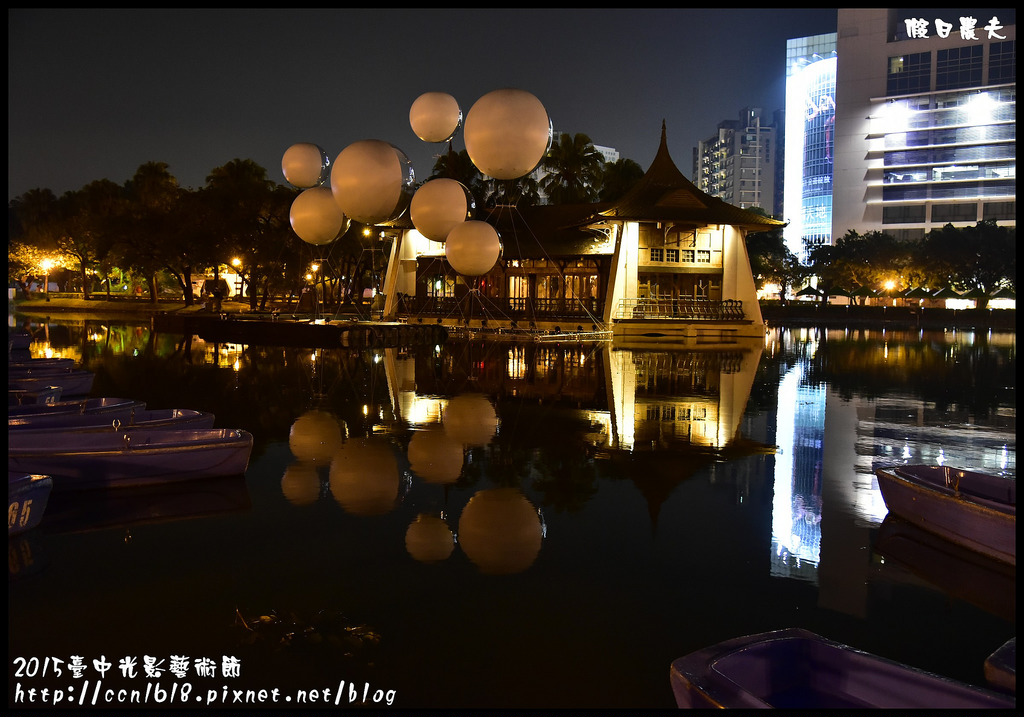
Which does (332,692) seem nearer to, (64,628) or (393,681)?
(393,681)

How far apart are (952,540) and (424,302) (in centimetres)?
4075

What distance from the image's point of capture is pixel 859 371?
26.7 meters

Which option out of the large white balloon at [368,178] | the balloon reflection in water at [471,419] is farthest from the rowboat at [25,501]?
the large white balloon at [368,178]

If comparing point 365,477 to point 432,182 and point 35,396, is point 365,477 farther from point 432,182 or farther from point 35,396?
point 432,182

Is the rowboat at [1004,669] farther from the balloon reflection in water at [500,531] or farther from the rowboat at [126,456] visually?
the rowboat at [126,456]

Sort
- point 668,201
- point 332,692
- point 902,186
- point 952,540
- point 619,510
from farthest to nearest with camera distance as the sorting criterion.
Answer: point 902,186 → point 668,201 → point 619,510 → point 952,540 → point 332,692

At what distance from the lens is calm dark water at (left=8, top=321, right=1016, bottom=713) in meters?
5.35

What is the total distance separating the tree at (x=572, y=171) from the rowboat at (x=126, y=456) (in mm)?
53969

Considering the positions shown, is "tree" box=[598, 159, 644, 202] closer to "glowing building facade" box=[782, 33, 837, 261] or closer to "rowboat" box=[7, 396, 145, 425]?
"rowboat" box=[7, 396, 145, 425]

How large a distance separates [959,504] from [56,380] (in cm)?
1513

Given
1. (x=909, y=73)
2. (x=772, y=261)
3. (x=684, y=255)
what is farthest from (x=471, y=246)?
(x=909, y=73)

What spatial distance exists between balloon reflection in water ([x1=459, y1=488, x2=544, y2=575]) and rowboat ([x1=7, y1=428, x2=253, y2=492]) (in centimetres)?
313

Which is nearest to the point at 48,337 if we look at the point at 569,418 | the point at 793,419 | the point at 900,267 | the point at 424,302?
the point at 424,302

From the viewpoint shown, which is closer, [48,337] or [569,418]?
[569,418]
